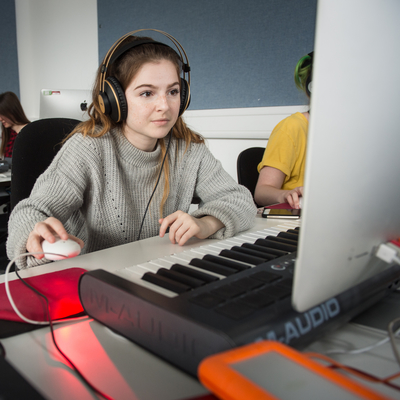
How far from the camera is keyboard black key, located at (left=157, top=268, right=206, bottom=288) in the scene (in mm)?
389

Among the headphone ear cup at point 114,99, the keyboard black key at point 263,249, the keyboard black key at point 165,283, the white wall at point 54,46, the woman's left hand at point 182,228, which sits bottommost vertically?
the woman's left hand at point 182,228

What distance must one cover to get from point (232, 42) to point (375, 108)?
219cm

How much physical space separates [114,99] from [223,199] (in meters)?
0.37

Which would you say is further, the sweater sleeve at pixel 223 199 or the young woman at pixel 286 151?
the young woman at pixel 286 151

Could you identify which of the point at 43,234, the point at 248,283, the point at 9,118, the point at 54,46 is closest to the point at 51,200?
the point at 43,234

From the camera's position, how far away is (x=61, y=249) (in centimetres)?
56

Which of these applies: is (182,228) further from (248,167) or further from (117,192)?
(248,167)

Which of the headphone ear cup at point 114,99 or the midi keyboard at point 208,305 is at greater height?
the headphone ear cup at point 114,99

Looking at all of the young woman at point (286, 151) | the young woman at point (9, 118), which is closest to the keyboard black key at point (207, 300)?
the young woman at point (286, 151)

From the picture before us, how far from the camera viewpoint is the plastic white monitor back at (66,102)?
1.61 metres

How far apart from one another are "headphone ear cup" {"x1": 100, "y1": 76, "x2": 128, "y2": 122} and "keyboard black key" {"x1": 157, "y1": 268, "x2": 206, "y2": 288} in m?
0.56

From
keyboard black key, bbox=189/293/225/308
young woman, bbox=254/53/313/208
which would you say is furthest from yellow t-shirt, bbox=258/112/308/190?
keyboard black key, bbox=189/293/225/308

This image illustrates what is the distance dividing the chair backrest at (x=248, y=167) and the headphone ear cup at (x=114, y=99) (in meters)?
0.75

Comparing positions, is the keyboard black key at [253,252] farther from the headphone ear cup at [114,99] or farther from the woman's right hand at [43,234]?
the headphone ear cup at [114,99]
